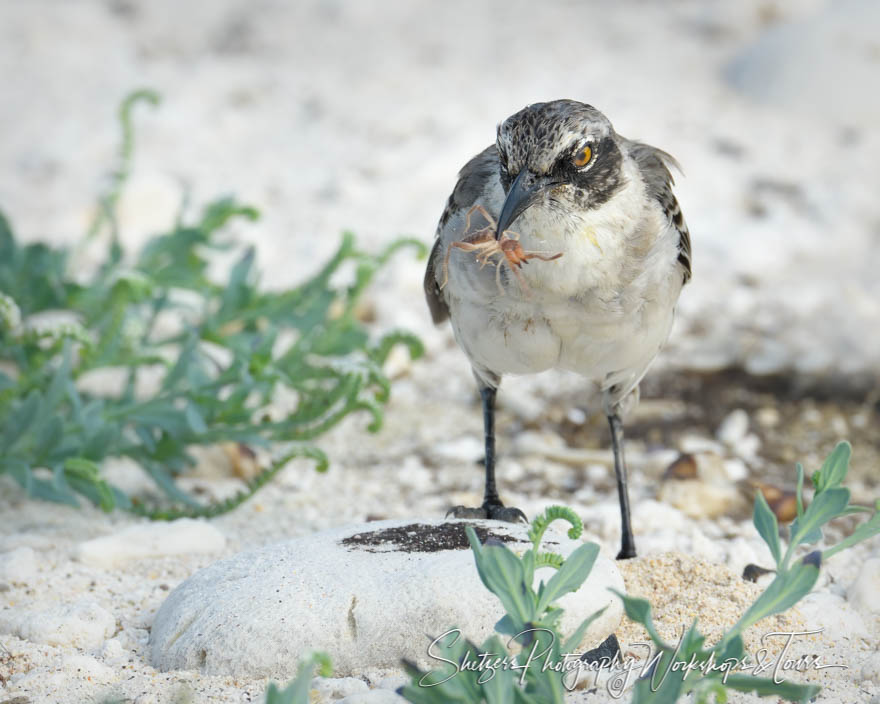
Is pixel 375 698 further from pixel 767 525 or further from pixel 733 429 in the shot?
pixel 733 429

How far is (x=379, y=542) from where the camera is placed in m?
3.51

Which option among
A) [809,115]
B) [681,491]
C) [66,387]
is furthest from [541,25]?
[66,387]

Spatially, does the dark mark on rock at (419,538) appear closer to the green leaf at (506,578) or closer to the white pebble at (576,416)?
the green leaf at (506,578)

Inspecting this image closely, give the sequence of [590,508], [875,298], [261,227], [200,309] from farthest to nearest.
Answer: [261,227]
[875,298]
[200,309]
[590,508]

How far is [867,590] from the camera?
3689 mm

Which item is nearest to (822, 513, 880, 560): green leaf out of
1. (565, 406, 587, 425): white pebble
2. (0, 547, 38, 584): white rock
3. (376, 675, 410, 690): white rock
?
(376, 675, 410, 690): white rock

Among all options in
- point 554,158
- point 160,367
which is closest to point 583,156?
point 554,158

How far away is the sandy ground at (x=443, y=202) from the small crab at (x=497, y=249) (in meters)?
1.18

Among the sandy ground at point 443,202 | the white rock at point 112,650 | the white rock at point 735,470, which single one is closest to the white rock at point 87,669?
the sandy ground at point 443,202

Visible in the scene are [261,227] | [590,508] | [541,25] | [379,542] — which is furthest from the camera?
[541,25]

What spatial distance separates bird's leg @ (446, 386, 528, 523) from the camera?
421 cm

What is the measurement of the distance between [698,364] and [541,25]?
4.92m

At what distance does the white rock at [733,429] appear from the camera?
17.6 feet

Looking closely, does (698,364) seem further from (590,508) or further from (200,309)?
(200,309)
